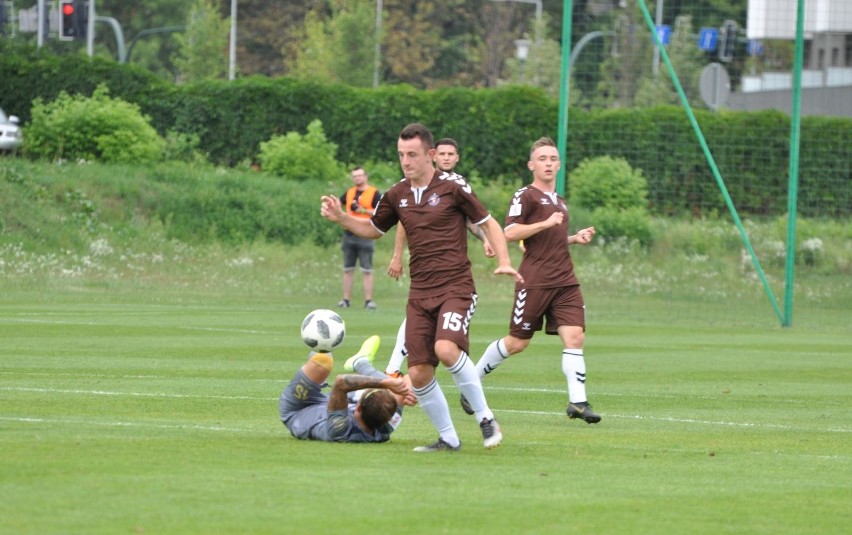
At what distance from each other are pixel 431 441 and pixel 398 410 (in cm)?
52

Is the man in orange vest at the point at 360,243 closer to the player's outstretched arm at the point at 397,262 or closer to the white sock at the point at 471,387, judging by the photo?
the player's outstretched arm at the point at 397,262

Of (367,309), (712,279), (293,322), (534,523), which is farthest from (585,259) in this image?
(534,523)

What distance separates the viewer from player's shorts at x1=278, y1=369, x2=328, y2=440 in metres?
10.1

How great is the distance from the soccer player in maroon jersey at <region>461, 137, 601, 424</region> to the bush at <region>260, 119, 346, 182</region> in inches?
962

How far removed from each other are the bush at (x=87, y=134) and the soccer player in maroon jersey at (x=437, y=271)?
1049 inches

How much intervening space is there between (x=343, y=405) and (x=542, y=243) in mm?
3533

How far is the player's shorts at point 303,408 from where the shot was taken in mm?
10141

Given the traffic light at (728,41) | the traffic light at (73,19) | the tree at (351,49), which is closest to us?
the traffic light at (728,41)

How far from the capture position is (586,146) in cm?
3189

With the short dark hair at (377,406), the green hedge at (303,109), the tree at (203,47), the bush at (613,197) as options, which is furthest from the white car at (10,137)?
the short dark hair at (377,406)

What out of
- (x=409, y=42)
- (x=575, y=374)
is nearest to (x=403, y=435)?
(x=575, y=374)

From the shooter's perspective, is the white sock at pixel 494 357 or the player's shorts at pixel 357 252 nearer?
the white sock at pixel 494 357

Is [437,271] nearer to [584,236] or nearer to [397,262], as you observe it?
[397,262]

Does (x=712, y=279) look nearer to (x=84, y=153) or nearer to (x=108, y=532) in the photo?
(x=84, y=153)
